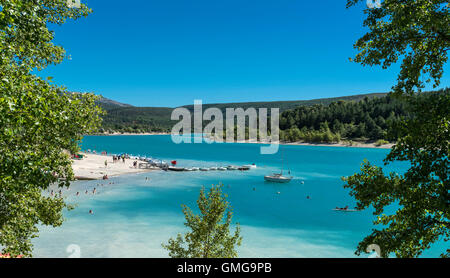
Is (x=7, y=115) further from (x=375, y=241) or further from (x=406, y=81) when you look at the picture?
(x=406, y=81)

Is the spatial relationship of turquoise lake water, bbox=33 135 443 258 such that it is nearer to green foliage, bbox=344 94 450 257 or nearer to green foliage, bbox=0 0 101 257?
green foliage, bbox=0 0 101 257

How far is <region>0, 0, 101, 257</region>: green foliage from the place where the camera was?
766cm

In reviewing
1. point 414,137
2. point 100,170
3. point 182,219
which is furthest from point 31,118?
point 100,170

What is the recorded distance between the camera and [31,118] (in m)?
7.69

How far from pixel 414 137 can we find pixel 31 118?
10021 mm

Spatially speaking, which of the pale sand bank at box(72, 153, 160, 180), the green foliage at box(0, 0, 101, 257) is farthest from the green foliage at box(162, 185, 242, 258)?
the pale sand bank at box(72, 153, 160, 180)

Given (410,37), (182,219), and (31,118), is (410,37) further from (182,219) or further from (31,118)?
(182,219)

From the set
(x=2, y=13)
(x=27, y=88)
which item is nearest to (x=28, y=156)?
(x=27, y=88)

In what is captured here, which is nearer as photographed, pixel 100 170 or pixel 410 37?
pixel 410 37

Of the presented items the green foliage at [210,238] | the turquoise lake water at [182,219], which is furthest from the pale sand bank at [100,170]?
the green foliage at [210,238]

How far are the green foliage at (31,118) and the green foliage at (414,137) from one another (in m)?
9.46

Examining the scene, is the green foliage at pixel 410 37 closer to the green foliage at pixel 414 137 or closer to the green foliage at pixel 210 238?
the green foliage at pixel 414 137

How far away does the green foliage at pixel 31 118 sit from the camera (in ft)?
25.1

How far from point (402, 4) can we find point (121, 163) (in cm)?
11315
